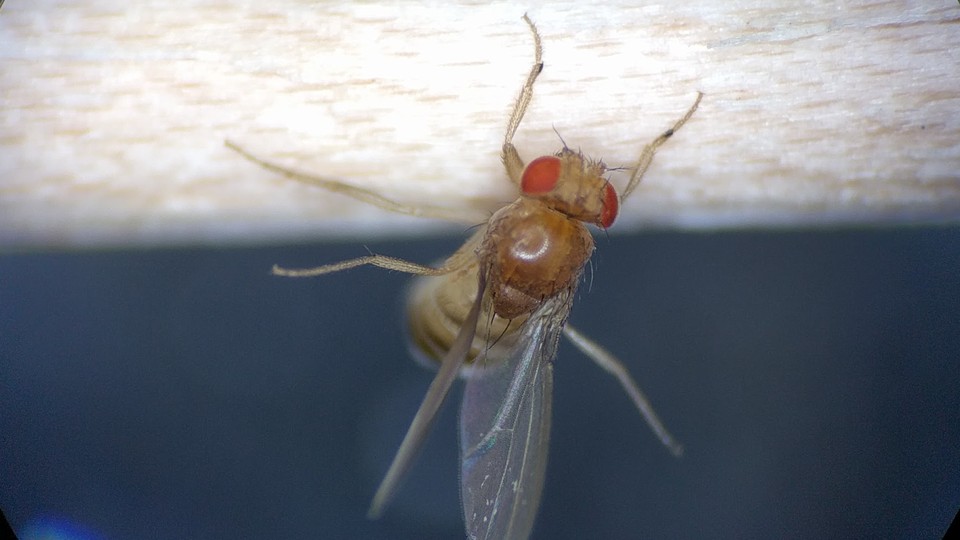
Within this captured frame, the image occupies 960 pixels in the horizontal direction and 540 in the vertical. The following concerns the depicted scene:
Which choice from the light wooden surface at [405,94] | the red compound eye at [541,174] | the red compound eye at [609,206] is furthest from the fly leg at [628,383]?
the light wooden surface at [405,94]

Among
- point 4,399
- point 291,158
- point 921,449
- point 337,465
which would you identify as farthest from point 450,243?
point 921,449

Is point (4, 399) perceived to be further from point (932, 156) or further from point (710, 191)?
point (932, 156)

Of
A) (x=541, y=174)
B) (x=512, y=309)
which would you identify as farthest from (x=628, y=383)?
(x=541, y=174)

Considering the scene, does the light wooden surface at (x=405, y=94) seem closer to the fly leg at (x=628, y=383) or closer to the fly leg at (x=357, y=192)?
the fly leg at (x=357, y=192)

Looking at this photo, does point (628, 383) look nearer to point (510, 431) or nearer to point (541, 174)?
point (510, 431)

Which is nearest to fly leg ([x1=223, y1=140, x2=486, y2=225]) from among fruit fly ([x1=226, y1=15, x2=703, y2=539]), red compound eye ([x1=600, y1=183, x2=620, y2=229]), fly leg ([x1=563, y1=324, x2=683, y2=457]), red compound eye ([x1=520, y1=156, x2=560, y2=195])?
fruit fly ([x1=226, y1=15, x2=703, y2=539])

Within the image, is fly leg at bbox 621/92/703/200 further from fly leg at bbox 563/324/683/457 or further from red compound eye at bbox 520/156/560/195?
fly leg at bbox 563/324/683/457
